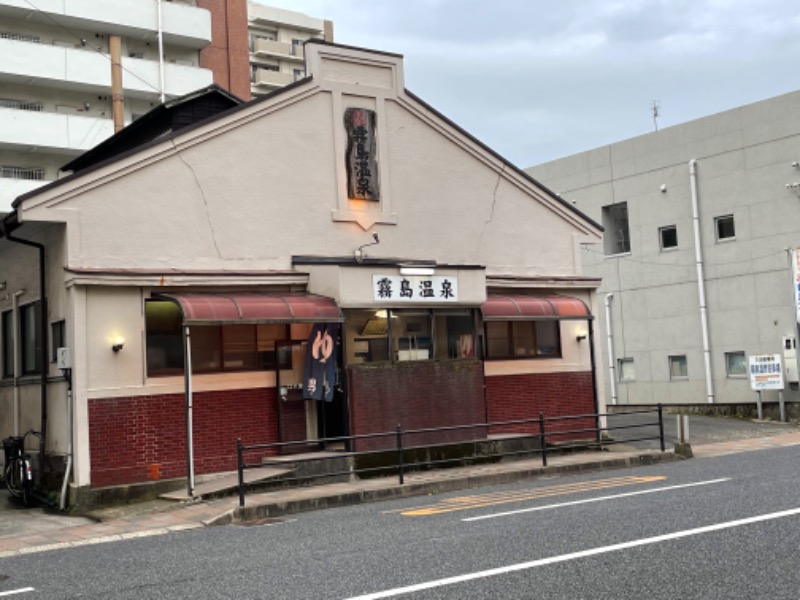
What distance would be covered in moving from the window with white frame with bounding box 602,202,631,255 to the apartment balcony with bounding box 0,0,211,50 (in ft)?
77.4

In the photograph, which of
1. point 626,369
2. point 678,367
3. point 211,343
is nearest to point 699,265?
point 678,367

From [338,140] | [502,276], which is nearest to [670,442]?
[502,276]

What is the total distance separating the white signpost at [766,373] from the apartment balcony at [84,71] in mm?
30005

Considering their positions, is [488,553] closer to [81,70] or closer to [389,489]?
[389,489]

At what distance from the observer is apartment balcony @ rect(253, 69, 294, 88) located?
2552 inches

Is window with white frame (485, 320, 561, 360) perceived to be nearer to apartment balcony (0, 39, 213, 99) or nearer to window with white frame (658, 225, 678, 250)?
window with white frame (658, 225, 678, 250)

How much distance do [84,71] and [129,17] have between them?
3927 mm

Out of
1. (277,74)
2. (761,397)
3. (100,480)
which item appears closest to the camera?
(100,480)

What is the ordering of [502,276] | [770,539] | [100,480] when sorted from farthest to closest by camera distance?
[502,276] → [100,480] → [770,539]

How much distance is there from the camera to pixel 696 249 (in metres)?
30.0

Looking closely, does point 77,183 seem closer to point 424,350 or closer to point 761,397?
→ point 424,350

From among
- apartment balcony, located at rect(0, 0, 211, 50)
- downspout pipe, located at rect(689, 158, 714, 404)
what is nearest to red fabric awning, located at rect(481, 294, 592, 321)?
downspout pipe, located at rect(689, 158, 714, 404)

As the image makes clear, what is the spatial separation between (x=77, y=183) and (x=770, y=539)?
12661 mm

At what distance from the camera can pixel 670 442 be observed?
21.2m
